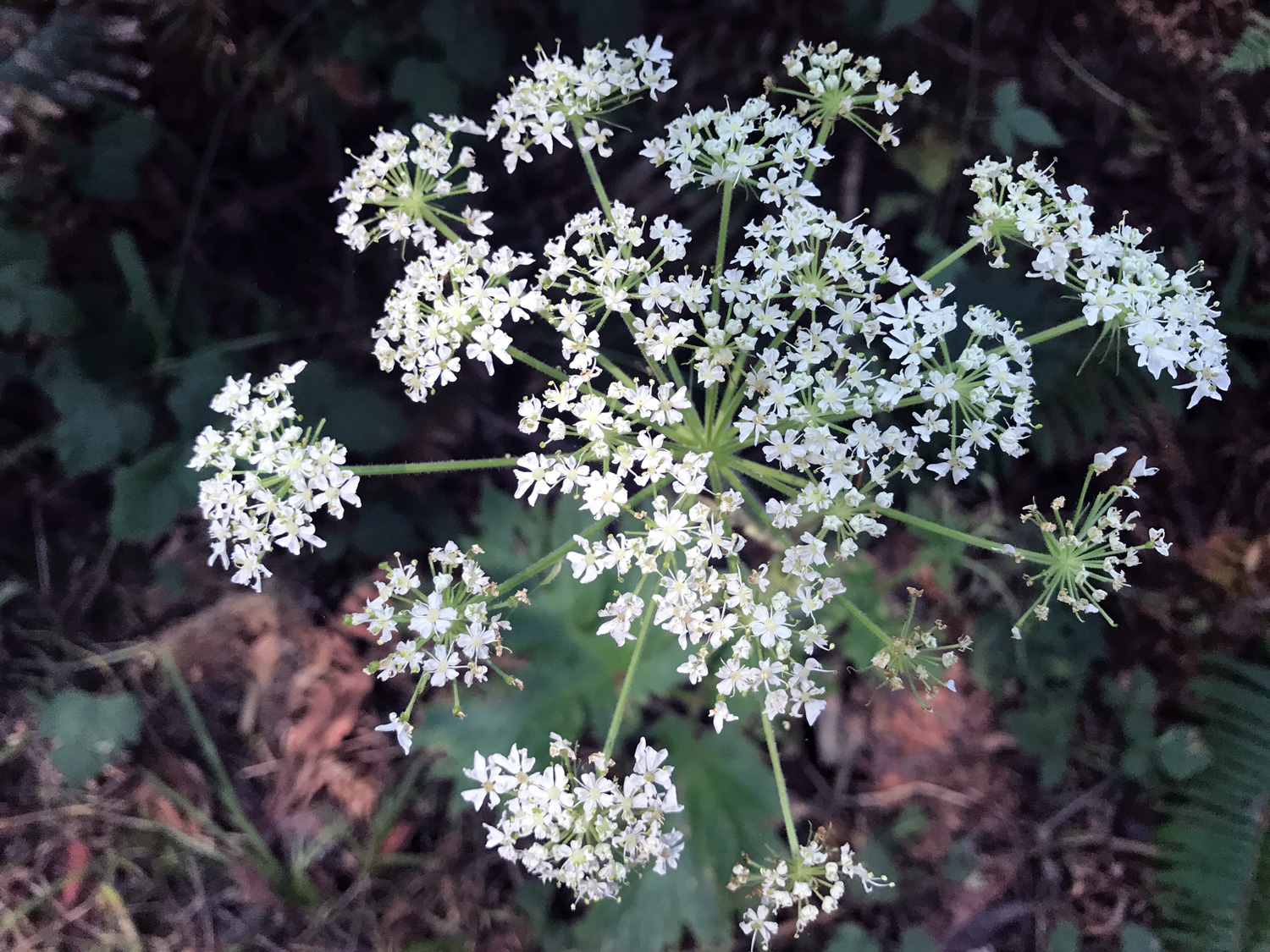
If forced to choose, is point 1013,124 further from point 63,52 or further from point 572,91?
point 63,52

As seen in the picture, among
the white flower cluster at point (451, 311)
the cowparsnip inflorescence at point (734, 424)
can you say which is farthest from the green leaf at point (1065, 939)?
the white flower cluster at point (451, 311)

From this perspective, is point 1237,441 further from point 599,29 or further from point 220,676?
point 220,676

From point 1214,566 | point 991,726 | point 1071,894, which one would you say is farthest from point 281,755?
point 1214,566

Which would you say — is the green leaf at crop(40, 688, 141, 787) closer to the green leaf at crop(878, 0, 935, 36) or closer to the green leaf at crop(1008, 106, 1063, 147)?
the green leaf at crop(878, 0, 935, 36)

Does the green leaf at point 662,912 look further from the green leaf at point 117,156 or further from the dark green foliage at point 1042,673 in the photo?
the green leaf at point 117,156

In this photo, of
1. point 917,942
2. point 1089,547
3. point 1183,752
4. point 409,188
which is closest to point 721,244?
Result: point 409,188
